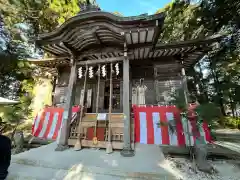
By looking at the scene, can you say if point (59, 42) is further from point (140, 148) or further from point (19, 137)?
point (140, 148)

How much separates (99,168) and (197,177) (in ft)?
7.11

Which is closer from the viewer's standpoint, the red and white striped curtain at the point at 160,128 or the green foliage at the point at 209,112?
the green foliage at the point at 209,112

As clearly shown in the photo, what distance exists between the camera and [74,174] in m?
2.67

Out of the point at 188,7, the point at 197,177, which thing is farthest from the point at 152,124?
the point at 188,7

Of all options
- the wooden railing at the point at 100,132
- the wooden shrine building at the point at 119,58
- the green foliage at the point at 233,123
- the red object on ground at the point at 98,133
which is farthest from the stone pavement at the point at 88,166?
the green foliage at the point at 233,123

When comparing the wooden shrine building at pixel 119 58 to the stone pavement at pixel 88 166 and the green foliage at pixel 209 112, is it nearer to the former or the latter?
the stone pavement at pixel 88 166

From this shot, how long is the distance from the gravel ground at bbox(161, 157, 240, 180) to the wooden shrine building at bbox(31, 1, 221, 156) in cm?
129

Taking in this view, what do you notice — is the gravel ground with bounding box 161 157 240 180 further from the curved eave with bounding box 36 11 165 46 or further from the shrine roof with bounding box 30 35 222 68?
the curved eave with bounding box 36 11 165 46

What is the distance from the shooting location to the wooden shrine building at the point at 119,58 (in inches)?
155

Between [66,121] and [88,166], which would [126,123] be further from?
[66,121]

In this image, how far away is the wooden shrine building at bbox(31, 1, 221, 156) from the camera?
3945 millimetres

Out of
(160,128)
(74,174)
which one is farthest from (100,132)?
(160,128)

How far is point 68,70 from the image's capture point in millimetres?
8305

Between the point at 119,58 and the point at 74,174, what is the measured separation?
374 centimetres
